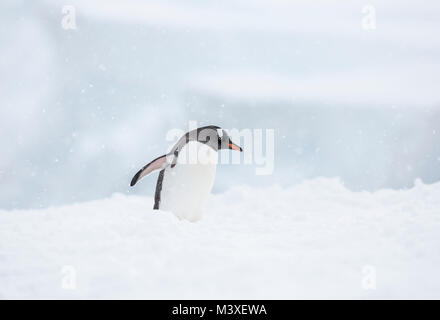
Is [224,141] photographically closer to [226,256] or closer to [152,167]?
[152,167]

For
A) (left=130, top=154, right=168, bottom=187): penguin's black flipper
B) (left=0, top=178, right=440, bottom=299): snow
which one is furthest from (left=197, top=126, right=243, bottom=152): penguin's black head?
(left=0, top=178, right=440, bottom=299): snow

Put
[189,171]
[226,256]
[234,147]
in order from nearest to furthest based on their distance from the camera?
[226,256] → [189,171] → [234,147]

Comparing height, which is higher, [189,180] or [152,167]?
[152,167]

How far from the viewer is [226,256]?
8.74ft

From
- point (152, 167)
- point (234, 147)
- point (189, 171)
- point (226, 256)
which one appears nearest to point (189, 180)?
point (189, 171)

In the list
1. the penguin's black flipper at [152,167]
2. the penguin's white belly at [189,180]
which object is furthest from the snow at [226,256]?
the penguin's black flipper at [152,167]

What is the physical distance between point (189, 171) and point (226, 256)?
1.48 m

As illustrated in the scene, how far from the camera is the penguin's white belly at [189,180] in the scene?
4035 millimetres

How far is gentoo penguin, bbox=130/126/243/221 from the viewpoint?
13.3 feet

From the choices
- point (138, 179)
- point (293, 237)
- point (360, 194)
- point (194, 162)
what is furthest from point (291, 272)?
point (360, 194)

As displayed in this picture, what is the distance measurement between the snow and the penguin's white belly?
11.0 inches

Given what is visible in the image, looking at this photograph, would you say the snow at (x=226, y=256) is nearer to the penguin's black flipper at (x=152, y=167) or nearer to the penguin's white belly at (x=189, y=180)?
the penguin's white belly at (x=189, y=180)

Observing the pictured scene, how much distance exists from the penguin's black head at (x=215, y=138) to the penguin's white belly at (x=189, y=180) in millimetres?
58

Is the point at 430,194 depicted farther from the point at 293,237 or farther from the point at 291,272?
the point at 291,272
